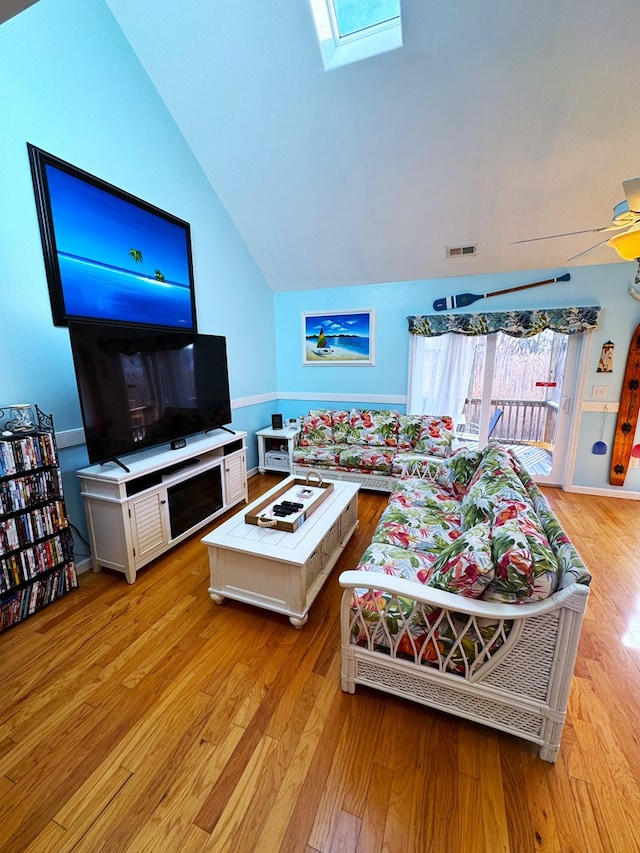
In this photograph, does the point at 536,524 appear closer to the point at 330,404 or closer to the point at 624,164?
the point at 624,164

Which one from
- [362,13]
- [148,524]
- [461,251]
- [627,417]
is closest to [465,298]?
[461,251]

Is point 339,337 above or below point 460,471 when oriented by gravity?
above

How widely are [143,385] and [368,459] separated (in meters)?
2.13

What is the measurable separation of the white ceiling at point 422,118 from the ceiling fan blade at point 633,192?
1.23 m

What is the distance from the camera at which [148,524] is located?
226 cm

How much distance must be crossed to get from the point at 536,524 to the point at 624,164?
9.34ft

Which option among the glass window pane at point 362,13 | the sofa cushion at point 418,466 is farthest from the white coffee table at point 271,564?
the glass window pane at point 362,13

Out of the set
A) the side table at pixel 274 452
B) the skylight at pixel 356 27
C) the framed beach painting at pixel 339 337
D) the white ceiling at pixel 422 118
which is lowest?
the side table at pixel 274 452

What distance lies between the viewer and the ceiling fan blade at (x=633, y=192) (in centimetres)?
142

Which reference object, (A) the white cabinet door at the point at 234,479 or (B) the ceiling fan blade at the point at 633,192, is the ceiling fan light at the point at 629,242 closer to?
(B) the ceiling fan blade at the point at 633,192

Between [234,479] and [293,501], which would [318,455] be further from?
[293,501]

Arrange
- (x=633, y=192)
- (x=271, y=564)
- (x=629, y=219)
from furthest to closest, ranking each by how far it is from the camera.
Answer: (x=271, y=564), (x=629, y=219), (x=633, y=192)

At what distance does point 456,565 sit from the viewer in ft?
3.89

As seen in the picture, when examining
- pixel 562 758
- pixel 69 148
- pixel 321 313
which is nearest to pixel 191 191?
pixel 69 148
